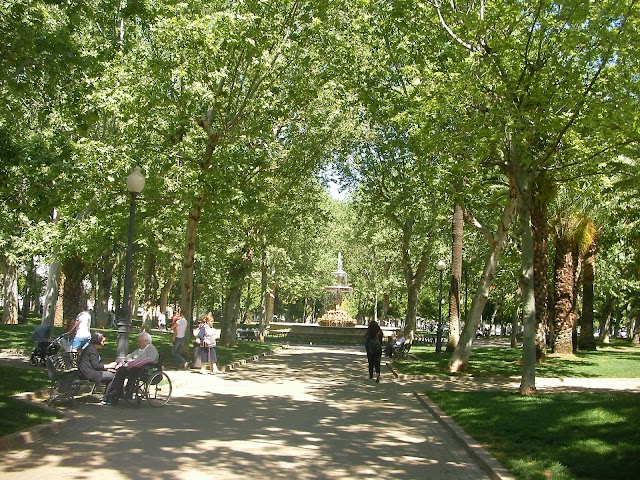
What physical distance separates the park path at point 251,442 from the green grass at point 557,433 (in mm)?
566

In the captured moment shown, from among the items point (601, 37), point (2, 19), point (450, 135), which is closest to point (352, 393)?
point (450, 135)

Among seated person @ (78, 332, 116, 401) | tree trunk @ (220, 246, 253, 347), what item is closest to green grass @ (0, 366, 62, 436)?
seated person @ (78, 332, 116, 401)

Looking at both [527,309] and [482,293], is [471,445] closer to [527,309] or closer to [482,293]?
[527,309]

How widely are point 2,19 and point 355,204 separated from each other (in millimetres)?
24745

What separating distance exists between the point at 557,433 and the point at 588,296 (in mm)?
27290

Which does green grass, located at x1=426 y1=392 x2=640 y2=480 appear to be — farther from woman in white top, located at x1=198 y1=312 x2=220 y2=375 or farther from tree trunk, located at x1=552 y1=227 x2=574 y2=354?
tree trunk, located at x1=552 y1=227 x2=574 y2=354

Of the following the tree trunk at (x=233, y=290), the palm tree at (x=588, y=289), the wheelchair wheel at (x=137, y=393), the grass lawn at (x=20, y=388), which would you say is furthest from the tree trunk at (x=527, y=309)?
the tree trunk at (x=233, y=290)

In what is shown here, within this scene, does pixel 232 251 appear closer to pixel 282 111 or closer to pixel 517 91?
pixel 282 111

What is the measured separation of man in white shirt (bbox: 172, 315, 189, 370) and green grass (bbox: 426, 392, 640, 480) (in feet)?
31.9

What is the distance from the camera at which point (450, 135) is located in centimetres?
1634

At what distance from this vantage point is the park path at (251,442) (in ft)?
26.1

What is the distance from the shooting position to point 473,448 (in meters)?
9.54

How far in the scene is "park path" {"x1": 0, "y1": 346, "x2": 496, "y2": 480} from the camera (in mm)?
7965

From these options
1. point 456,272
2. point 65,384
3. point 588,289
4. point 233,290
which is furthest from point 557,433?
point 588,289
